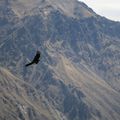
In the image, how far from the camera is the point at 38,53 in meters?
28.0
